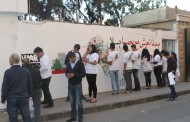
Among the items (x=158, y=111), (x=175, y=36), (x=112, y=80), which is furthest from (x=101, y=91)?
(x=175, y=36)

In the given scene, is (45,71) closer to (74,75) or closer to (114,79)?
(74,75)

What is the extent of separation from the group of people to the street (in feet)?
2.72

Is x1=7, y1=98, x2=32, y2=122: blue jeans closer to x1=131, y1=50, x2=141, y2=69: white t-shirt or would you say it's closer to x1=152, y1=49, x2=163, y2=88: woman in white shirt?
x1=131, y1=50, x2=141, y2=69: white t-shirt

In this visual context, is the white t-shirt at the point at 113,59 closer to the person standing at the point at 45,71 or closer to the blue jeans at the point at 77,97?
the person standing at the point at 45,71

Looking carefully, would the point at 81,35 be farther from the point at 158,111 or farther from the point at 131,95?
the point at 158,111

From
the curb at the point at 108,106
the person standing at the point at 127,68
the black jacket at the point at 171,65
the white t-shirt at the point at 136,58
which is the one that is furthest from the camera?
the white t-shirt at the point at 136,58

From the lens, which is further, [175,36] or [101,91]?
[175,36]

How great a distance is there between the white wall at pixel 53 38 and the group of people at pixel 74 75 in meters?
0.85

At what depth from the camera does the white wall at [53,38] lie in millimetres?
10562

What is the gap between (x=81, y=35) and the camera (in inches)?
537

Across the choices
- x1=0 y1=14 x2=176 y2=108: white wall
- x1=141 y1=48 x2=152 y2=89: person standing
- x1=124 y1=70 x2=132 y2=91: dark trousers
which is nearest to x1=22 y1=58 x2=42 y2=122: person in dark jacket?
x1=0 y1=14 x2=176 y2=108: white wall

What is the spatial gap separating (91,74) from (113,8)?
2174 cm

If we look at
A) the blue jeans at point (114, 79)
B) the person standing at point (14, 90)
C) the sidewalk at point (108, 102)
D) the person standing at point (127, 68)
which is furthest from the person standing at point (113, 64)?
the person standing at point (14, 90)

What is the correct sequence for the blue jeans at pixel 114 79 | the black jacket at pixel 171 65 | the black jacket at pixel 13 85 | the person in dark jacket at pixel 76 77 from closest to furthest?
the black jacket at pixel 13 85, the person in dark jacket at pixel 76 77, the black jacket at pixel 171 65, the blue jeans at pixel 114 79
